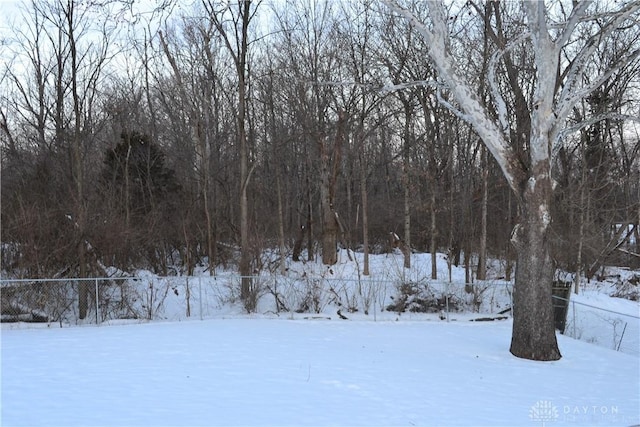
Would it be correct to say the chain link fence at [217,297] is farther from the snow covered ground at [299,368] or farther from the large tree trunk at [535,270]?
the large tree trunk at [535,270]

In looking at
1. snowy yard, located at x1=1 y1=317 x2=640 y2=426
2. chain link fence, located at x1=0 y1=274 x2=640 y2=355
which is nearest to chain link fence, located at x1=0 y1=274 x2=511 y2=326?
chain link fence, located at x1=0 y1=274 x2=640 y2=355

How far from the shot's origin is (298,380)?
316 inches

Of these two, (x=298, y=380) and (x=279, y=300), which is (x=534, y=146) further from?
(x=279, y=300)

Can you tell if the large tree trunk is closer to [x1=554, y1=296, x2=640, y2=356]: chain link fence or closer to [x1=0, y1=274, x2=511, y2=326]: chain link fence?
[x1=554, y1=296, x2=640, y2=356]: chain link fence

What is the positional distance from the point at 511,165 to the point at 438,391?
4426 mm

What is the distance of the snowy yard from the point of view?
6.45 meters

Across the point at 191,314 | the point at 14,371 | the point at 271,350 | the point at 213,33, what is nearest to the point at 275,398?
the point at 271,350

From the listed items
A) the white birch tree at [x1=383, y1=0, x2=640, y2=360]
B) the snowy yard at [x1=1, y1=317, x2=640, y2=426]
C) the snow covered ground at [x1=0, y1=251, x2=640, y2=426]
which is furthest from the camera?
the white birch tree at [x1=383, y1=0, x2=640, y2=360]

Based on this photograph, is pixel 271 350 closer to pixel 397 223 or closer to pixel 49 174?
pixel 49 174

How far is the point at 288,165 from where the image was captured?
32250mm

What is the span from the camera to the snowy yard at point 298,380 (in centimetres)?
645

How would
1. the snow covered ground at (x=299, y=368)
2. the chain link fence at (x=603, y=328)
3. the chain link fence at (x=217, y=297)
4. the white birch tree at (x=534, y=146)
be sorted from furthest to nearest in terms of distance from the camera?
1. the chain link fence at (x=603, y=328)
2. the chain link fence at (x=217, y=297)
3. the white birch tree at (x=534, y=146)
4. the snow covered ground at (x=299, y=368)

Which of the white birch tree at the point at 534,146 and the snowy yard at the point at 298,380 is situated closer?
the snowy yard at the point at 298,380

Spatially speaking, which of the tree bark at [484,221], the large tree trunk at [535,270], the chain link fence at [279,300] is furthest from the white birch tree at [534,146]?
the tree bark at [484,221]
